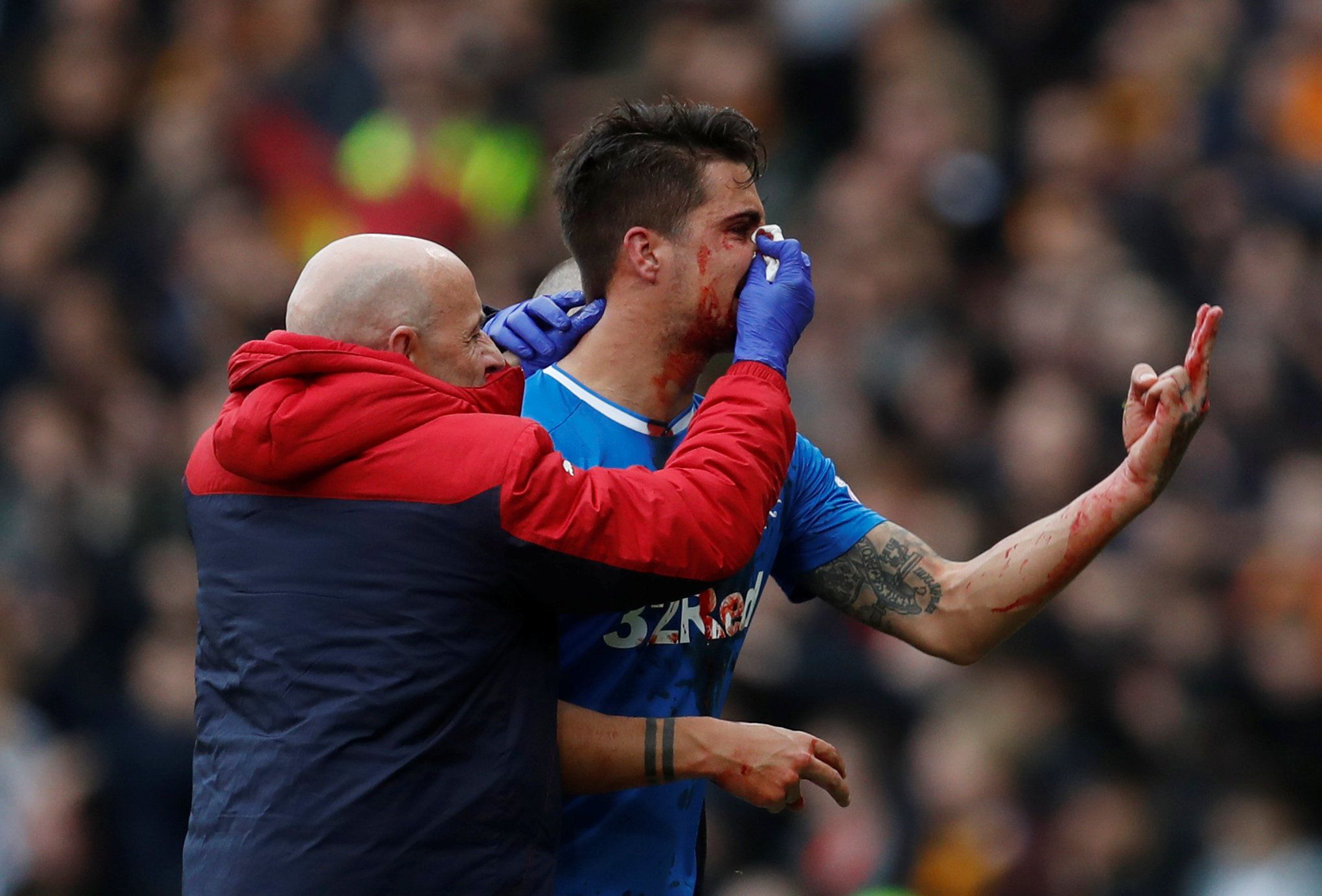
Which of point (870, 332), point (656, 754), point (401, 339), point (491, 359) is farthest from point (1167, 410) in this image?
point (870, 332)

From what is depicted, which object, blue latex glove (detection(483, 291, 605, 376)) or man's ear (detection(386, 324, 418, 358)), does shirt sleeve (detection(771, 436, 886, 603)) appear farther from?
man's ear (detection(386, 324, 418, 358))

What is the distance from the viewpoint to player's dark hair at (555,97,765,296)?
3549mm

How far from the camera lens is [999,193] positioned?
314 inches

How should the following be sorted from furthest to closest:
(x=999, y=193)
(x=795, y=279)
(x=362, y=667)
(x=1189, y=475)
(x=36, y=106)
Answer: (x=36, y=106)
(x=999, y=193)
(x=1189, y=475)
(x=795, y=279)
(x=362, y=667)

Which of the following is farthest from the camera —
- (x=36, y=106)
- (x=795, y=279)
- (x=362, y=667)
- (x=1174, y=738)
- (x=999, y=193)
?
(x=36, y=106)

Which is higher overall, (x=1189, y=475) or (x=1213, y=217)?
(x=1213, y=217)

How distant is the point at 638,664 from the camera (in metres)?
3.40

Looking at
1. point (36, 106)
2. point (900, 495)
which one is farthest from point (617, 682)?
point (36, 106)

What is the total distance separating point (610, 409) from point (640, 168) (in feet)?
1.61

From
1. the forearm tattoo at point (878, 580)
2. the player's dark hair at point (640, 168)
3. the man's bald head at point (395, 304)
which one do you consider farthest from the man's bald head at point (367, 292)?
the forearm tattoo at point (878, 580)

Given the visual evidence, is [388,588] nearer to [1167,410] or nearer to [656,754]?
[656,754]

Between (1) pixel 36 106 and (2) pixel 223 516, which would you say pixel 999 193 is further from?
(2) pixel 223 516

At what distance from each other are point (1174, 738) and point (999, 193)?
9.43 ft

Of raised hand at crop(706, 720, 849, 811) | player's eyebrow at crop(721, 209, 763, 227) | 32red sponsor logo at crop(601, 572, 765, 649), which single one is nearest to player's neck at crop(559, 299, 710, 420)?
player's eyebrow at crop(721, 209, 763, 227)
